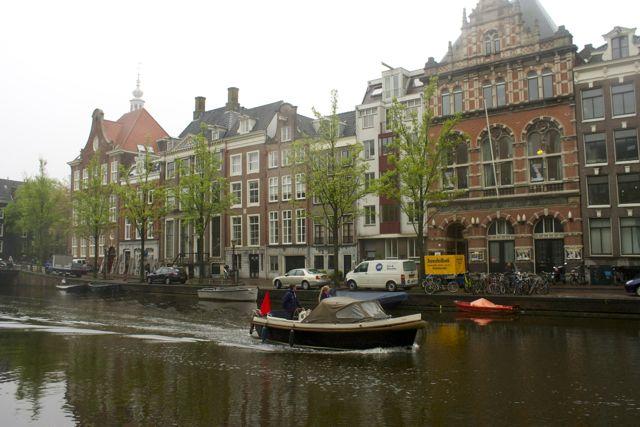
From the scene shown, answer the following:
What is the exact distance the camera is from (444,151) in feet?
120

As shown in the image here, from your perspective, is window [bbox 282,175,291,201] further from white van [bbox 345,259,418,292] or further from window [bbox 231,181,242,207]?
white van [bbox 345,259,418,292]

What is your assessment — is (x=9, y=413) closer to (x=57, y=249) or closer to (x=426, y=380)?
(x=426, y=380)

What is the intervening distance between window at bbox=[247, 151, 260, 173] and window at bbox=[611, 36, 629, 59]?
108 ft

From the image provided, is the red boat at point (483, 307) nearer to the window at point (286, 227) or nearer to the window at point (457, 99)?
the window at point (457, 99)

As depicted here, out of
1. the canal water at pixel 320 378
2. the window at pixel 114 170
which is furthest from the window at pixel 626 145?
the window at pixel 114 170

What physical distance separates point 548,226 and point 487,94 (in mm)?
10836

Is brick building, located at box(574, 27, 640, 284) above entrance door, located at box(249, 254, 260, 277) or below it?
above

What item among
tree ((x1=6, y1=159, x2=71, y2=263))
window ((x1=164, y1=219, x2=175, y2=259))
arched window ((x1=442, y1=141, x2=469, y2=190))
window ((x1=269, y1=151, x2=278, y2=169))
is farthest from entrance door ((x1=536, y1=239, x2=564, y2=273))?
tree ((x1=6, y1=159, x2=71, y2=263))

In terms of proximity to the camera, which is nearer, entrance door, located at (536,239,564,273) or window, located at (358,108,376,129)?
entrance door, located at (536,239,564,273)

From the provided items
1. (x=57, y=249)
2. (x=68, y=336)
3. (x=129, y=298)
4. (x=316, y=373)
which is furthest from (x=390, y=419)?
(x=57, y=249)

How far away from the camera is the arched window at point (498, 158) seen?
40.8 meters

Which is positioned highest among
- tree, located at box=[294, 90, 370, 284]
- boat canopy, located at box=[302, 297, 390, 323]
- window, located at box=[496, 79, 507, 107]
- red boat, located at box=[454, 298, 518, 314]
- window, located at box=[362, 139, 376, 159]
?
window, located at box=[496, 79, 507, 107]

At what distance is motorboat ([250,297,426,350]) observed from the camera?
672 inches

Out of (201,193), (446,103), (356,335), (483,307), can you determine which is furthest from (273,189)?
(356,335)
